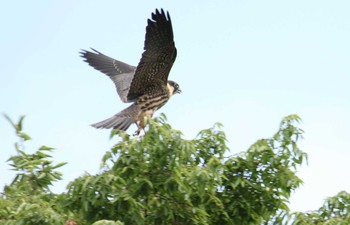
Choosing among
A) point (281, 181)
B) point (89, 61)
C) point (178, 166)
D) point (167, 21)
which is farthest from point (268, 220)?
point (89, 61)

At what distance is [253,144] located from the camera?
20.7ft

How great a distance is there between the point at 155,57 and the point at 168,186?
333 cm

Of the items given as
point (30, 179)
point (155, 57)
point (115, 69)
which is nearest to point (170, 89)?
point (155, 57)

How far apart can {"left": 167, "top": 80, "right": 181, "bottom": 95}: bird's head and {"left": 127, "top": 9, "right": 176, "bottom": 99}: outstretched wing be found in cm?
16

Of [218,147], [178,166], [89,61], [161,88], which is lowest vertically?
[178,166]

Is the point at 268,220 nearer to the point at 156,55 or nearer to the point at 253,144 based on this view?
the point at 253,144

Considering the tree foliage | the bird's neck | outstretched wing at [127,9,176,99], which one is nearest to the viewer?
the tree foliage

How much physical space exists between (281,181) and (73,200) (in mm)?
1517

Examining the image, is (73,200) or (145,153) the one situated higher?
(145,153)

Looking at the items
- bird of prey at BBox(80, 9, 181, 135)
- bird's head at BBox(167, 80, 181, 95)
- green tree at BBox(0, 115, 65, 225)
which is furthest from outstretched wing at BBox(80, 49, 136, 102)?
green tree at BBox(0, 115, 65, 225)

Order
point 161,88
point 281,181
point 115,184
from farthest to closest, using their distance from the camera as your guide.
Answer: point 161,88 < point 281,181 < point 115,184

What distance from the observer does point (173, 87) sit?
32.2ft

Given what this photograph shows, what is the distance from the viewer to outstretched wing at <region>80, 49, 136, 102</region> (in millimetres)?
10172

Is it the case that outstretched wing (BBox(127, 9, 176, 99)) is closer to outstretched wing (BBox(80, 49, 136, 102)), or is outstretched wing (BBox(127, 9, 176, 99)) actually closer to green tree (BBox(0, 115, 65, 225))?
outstretched wing (BBox(80, 49, 136, 102))
